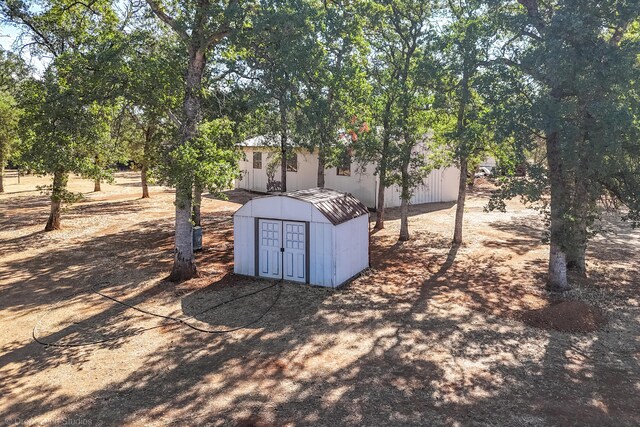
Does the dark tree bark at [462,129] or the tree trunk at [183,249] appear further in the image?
the tree trunk at [183,249]

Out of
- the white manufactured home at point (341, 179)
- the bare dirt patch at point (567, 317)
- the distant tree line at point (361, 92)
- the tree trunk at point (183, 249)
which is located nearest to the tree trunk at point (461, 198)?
the distant tree line at point (361, 92)

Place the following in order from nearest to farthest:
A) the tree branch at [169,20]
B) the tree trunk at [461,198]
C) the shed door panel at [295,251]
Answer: the tree branch at [169,20] < the shed door panel at [295,251] < the tree trunk at [461,198]

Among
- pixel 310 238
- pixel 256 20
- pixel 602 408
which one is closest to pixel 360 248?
pixel 310 238

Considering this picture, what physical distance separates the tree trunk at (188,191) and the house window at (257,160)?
19314mm

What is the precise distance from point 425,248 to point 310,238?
21.2 ft

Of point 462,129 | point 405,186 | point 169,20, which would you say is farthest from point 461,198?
point 169,20

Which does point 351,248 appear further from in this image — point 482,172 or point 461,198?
point 482,172

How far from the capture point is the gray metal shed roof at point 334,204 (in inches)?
470

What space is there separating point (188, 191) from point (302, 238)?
329 cm

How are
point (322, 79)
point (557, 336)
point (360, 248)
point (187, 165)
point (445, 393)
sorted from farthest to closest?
point (360, 248) < point (322, 79) < point (187, 165) < point (557, 336) < point (445, 393)

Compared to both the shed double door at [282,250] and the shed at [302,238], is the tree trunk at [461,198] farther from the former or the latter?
the shed double door at [282,250]

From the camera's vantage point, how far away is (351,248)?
42.0 feet

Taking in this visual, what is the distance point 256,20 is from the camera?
1065 cm

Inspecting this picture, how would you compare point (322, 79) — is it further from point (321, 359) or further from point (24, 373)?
point (24, 373)
